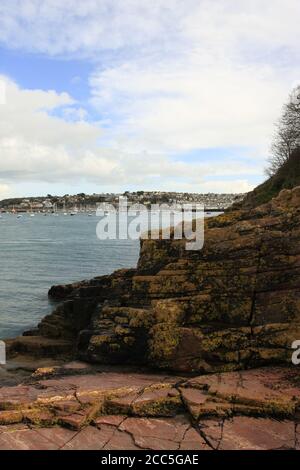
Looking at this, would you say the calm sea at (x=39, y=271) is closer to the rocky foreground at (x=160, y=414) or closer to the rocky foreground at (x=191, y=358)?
the rocky foreground at (x=191, y=358)

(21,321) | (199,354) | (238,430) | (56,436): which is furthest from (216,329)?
(21,321)

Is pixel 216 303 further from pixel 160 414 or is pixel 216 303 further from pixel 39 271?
pixel 39 271

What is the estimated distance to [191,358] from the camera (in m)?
14.5

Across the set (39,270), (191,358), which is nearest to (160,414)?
(191,358)

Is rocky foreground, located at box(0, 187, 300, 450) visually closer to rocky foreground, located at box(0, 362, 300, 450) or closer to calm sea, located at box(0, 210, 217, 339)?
rocky foreground, located at box(0, 362, 300, 450)

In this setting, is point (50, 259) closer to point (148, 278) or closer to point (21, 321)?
point (21, 321)

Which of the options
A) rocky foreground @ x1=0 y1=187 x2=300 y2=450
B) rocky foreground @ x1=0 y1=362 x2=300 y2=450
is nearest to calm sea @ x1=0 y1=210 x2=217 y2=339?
rocky foreground @ x1=0 y1=187 x2=300 y2=450

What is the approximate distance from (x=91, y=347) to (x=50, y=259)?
50.7m

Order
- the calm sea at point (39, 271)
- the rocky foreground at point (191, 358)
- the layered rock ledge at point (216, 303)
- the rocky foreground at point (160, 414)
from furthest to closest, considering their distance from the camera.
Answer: the calm sea at point (39, 271), the layered rock ledge at point (216, 303), the rocky foreground at point (191, 358), the rocky foreground at point (160, 414)

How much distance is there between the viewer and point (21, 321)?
32688 mm

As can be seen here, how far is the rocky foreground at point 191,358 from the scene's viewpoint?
1084cm

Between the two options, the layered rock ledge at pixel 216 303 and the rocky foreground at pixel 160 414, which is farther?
the layered rock ledge at pixel 216 303

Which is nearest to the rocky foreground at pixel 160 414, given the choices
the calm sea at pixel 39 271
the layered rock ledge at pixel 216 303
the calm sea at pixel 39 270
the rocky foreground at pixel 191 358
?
the rocky foreground at pixel 191 358

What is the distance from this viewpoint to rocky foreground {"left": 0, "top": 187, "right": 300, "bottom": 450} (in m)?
10.8
